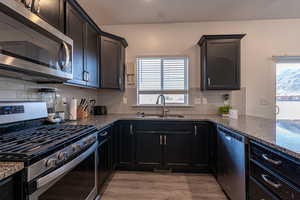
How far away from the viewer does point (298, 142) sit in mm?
1071

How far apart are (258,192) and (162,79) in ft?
7.58

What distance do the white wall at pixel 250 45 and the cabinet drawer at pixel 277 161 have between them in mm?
1937

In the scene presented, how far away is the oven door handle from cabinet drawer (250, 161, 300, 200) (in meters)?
1.39

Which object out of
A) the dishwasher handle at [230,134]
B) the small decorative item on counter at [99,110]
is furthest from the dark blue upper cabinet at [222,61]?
the small decorative item on counter at [99,110]

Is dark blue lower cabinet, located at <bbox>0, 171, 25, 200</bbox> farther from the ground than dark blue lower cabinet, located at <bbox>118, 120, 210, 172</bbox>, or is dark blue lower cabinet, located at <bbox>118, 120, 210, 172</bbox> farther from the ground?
dark blue lower cabinet, located at <bbox>0, 171, 25, 200</bbox>

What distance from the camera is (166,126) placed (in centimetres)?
251

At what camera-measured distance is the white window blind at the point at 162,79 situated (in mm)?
3150

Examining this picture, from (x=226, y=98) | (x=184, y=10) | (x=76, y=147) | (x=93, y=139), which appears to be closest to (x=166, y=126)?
(x=93, y=139)

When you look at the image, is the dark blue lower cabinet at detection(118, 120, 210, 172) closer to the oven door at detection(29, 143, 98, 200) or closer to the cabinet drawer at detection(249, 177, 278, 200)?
the oven door at detection(29, 143, 98, 200)

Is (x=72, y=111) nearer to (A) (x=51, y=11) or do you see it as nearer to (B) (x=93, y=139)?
(B) (x=93, y=139)

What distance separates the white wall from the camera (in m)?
2.98

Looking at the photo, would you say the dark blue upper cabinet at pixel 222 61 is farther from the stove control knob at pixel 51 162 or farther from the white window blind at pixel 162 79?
the stove control knob at pixel 51 162

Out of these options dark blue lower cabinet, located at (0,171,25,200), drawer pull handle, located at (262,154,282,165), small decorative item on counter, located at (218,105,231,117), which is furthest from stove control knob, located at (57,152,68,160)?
small decorative item on counter, located at (218,105,231,117)

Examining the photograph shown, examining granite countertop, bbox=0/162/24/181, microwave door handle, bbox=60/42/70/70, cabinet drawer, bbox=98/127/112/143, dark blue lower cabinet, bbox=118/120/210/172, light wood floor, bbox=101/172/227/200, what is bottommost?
light wood floor, bbox=101/172/227/200
